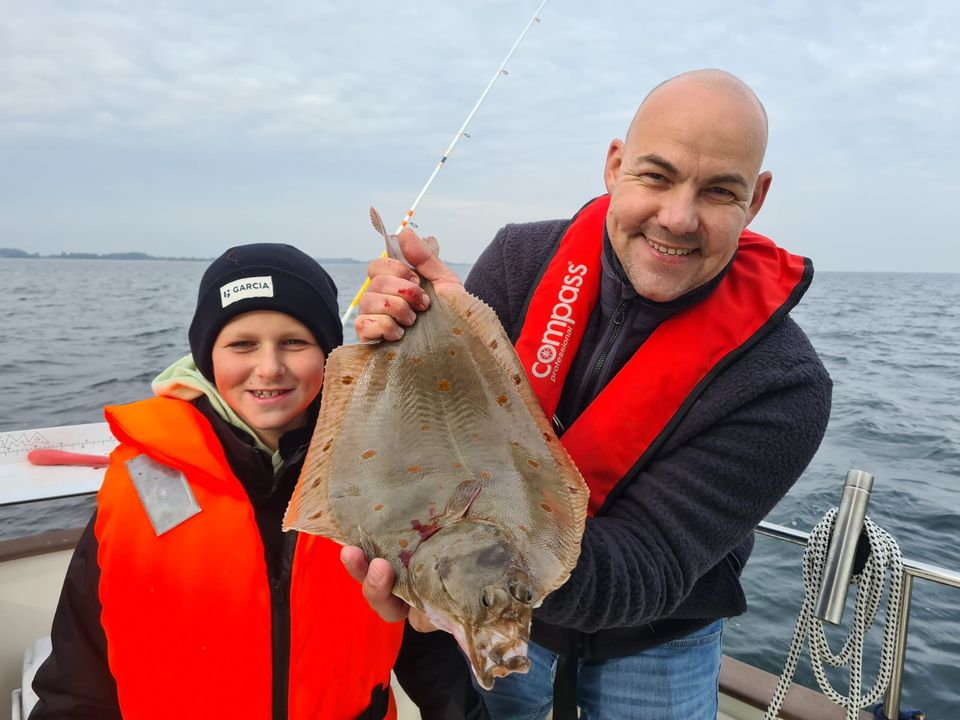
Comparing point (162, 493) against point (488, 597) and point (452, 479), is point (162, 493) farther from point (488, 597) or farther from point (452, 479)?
point (488, 597)

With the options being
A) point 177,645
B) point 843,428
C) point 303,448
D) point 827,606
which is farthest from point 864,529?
point 843,428

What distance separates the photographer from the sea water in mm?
5938

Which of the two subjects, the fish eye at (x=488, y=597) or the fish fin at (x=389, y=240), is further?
the fish fin at (x=389, y=240)

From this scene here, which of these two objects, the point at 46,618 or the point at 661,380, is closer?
the point at 661,380

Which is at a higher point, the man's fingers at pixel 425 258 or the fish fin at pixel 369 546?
the man's fingers at pixel 425 258

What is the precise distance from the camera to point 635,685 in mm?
2693

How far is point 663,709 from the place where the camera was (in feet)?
8.73

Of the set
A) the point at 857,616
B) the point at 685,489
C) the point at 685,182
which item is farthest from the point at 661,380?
the point at 857,616

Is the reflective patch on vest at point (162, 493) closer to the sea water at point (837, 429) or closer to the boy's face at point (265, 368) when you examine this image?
the boy's face at point (265, 368)

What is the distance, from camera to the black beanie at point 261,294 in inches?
93.6

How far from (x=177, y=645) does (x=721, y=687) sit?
2.93m

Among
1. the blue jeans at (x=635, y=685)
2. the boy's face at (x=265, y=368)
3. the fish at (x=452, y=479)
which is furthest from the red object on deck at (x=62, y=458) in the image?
the fish at (x=452, y=479)

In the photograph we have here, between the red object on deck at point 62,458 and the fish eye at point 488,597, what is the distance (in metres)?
4.64

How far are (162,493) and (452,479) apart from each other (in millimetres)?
1142
